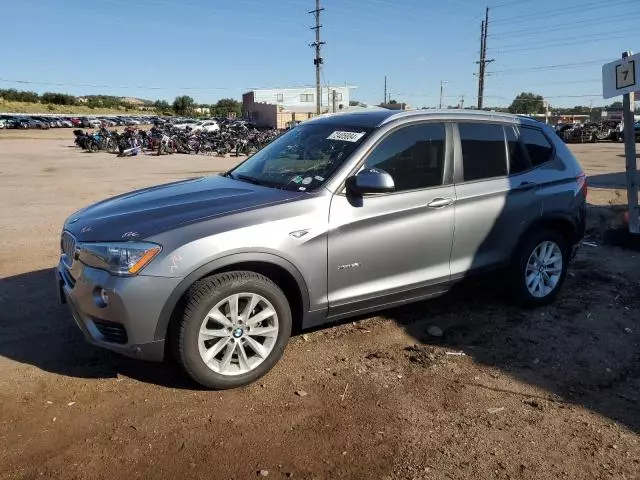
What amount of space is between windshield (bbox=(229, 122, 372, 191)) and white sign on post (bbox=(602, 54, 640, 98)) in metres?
4.08

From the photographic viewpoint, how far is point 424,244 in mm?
4102

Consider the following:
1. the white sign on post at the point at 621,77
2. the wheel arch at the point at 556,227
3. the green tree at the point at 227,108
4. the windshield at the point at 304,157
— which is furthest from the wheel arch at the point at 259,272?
the green tree at the point at 227,108

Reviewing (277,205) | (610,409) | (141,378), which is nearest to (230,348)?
(141,378)

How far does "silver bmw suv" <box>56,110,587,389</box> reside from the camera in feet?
10.7

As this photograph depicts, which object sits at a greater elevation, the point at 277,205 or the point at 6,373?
the point at 277,205

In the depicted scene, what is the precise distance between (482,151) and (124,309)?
10.0 feet

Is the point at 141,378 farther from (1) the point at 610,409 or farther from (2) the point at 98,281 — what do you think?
(1) the point at 610,409

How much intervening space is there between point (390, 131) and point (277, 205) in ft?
3.64

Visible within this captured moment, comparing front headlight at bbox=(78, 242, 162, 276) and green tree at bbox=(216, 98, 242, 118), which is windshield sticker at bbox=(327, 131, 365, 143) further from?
green tree at bbox=(216, 98, 242, 118)

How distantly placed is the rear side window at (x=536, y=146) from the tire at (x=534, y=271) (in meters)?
0.65

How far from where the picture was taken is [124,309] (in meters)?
3.15

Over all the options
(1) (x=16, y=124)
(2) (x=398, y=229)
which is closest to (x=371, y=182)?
(2) (x=398, y=229)

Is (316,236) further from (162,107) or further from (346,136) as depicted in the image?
(162,107)

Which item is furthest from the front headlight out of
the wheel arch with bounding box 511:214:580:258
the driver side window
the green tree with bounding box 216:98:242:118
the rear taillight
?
the green tree with bounding box 216:98:242:118
